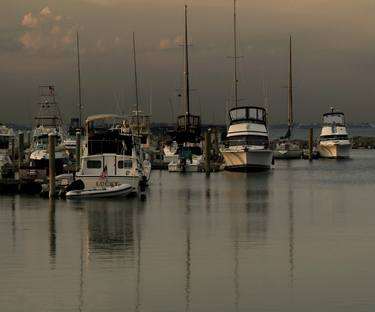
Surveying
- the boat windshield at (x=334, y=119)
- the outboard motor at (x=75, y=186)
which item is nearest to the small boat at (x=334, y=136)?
the boat windshield at (x=334, y=119)

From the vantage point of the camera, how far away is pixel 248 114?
91000 mm

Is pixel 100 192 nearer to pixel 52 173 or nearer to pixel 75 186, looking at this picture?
pixel 75 186

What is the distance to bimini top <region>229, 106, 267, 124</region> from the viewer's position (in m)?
90.6

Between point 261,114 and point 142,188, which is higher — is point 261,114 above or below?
above

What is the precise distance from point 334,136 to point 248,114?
4113cm

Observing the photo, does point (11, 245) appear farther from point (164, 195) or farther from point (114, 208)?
point (164, 195)

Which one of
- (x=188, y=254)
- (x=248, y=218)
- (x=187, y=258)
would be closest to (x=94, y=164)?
(x=248, y=218)

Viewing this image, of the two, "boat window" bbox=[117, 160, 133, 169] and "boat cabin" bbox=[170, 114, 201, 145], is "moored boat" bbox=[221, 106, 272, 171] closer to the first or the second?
"boat cabin" bbox=[170, 114, 201, 145]

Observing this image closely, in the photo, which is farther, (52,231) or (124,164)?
(124,164)

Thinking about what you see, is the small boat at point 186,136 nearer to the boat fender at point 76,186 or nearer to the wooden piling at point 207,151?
the wooden piling at point 207,151

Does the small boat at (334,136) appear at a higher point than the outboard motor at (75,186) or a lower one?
higher

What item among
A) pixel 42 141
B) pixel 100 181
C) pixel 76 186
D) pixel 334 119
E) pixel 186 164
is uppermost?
pixel 334 119

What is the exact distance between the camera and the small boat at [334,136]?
422ft

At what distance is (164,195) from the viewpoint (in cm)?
6059
